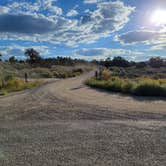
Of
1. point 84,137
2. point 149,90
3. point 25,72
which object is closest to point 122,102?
point 149,90

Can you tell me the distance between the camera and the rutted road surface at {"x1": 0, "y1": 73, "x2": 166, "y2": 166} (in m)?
6.17

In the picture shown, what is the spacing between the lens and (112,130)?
850 cm

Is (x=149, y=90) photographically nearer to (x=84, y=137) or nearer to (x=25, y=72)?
(x=84, y=137)

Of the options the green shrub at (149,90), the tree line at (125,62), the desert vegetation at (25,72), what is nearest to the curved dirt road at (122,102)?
the green shrub at (149,90)

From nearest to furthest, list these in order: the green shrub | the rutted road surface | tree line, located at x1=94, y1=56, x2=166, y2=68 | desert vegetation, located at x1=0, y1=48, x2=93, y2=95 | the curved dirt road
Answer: the rutted road surface < the curved dirt road < the green shrub < desert vegetation, located at x1=0, y1=48, x2=93, y2=95 < tree line, located at x1=94, y1=56, x2=166, y2=68

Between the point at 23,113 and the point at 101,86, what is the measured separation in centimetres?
1260

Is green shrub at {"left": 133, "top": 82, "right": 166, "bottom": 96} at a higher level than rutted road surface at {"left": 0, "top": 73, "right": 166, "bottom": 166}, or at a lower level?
higher

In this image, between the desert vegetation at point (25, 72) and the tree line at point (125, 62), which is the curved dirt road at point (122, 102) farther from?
the tree line at point (125, 62)

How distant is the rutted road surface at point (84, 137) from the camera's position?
6.17m

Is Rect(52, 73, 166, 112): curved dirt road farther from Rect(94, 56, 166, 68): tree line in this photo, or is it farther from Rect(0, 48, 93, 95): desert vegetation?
Rect(94, 56, 166, 68): tree line

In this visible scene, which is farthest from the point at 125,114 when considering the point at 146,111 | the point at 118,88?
the point at 118,88

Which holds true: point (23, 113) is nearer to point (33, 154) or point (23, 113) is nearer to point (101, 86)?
point (33, 154)

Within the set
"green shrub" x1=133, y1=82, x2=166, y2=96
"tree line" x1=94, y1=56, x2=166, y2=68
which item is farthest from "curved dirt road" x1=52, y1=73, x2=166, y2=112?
"tree line" x1=94, y1=56, x2=166, y2=68

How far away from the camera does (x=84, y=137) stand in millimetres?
7891
